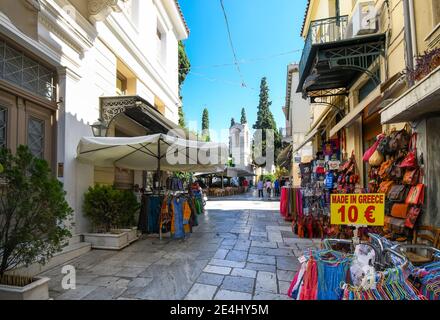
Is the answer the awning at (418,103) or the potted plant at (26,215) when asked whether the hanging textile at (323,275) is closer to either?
the awning at (418,103)

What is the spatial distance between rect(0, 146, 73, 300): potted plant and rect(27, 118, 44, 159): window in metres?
1.76

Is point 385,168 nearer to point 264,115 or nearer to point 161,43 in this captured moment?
point 161,43

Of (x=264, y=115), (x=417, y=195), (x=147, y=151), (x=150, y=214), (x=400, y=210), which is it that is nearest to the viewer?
(x=417, y=195)

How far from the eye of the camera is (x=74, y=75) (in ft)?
18.1

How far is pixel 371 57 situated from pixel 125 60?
21.4 feet

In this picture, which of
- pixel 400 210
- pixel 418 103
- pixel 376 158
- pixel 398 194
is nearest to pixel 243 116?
pixel 376 158

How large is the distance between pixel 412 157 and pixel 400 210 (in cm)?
79

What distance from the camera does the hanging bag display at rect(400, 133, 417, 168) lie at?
3.83 meters

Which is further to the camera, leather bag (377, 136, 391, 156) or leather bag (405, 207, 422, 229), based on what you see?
leather bag (377, 136, 391, 156)

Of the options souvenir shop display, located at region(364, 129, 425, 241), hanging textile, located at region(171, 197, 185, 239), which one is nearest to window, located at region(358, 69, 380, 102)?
souvenir shop display, located at region(364, 129, 425, 241)

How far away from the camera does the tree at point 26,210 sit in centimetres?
299

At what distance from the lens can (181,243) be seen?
5.89 metres

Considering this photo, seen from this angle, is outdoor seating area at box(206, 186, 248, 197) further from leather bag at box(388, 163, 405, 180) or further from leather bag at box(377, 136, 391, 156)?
leather bag at box(388, 163, 405, 180)

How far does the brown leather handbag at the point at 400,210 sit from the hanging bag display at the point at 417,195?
126 millimetres
